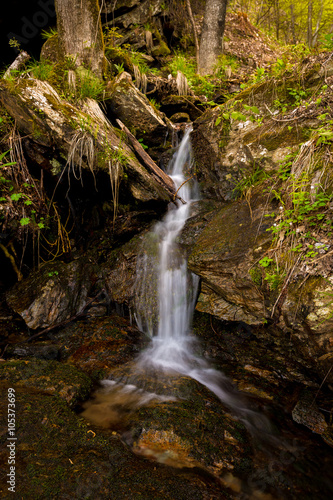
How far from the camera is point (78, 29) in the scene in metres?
4.49

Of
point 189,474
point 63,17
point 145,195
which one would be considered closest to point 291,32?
point 63,17

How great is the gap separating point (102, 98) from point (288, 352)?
5.12 metres

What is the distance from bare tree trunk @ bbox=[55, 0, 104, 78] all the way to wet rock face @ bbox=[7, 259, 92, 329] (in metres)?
3.69

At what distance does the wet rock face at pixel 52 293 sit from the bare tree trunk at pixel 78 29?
3.69 m

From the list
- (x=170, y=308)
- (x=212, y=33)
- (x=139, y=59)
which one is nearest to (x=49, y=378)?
(x=170, y=308)

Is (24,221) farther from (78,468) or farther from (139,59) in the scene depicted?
(139,59)

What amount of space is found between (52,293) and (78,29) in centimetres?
470

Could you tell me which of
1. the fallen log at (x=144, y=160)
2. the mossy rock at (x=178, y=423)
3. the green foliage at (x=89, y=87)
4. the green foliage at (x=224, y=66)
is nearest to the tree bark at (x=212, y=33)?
the green foliage at (x=224, y=66)

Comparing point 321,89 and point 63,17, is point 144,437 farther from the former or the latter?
point 63,17

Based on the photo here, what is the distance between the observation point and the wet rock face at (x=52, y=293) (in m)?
3.94

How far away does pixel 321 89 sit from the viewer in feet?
10.6

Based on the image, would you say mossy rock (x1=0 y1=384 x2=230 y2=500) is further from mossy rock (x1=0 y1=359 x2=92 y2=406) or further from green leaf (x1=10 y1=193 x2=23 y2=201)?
green leaf (x1=10 y1=193 x2=23 y2=201)

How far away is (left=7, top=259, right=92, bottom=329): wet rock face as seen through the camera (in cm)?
394

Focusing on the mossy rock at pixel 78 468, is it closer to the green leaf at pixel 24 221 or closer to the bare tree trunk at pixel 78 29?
the green leaf at pixel 24 221
